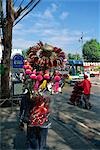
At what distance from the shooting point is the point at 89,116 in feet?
56.7

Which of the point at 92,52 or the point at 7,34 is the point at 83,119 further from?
the point at 92,52

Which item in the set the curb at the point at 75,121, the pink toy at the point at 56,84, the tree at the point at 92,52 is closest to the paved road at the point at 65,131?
the curb at the point at 75,121

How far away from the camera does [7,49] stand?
65.4 ft

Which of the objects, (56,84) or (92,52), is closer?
(56,84)

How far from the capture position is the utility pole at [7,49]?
19484 millimetres

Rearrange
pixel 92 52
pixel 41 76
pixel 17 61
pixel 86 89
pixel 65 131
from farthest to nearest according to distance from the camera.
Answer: pixel 92 52
pixel 17 61
pixel 86 89
pixel 65 131
pixel 41 76

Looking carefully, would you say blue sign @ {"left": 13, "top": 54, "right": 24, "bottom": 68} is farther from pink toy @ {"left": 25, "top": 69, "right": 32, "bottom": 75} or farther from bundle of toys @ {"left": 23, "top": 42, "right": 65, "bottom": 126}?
pink toy @ {"left": 25, "top": 69, "right": 32, "bottom": 75}

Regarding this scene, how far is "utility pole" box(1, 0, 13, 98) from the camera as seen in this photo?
1948 centimetres

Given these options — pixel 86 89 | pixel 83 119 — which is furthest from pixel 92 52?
pixel 83 119

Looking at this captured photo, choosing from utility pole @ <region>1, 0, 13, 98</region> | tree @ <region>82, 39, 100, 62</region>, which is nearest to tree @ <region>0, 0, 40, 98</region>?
utility pole @ <region>1, 0, 13, 98</region>

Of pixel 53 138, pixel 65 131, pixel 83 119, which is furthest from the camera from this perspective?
pixel 83 119

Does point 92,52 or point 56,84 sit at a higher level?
point 92,52

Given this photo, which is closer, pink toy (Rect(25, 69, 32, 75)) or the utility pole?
pink toy (Rect(25, 69, 32, 75))

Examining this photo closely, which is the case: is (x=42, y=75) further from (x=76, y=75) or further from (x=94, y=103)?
(x=76, y=75)
